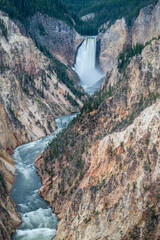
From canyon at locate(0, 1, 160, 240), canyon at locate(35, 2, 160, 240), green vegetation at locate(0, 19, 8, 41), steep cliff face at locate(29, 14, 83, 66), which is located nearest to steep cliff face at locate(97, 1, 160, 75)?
steep cliff face at locate(29, 14, 83, 66)

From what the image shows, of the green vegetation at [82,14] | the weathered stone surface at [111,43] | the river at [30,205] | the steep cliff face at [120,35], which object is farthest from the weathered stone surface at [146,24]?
the river at [30,205]

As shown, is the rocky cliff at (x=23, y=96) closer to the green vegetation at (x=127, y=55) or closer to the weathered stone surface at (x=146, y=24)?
the green vegetation at (x=127, y=55)

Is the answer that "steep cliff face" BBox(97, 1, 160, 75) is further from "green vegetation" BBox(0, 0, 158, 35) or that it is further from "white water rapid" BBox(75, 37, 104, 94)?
"green vegetation" BBox(0, 0, 158, 35)

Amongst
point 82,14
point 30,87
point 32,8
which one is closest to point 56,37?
point 32,8

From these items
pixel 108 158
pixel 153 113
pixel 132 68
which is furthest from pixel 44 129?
pixel 153 113

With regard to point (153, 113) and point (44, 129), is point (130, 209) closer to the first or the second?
point (153, 113)
